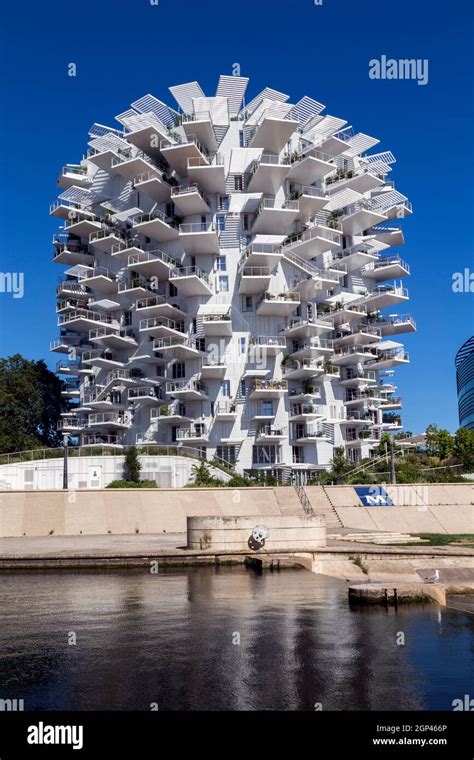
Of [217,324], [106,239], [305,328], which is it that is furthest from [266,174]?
[106,239]

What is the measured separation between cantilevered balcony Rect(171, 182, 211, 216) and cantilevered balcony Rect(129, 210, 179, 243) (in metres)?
1.71

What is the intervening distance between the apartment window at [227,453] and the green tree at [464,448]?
18.5m

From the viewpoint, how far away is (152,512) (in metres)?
38.6

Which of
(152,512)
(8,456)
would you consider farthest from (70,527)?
(8,456)

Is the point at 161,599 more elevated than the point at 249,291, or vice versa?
the point at 249,291

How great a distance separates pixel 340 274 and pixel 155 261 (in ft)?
58.7

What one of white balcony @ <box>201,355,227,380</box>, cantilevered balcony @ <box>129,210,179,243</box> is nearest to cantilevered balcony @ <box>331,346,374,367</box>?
white balcony @ <box>201,355,227,380</box>

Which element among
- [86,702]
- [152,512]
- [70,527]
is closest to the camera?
[86,702]

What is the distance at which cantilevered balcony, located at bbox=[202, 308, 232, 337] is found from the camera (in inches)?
2444

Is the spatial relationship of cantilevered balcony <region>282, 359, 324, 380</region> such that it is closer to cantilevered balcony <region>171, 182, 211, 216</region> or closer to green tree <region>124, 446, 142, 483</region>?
cantilevered balcony <region>171, 182, 211, 216</region>

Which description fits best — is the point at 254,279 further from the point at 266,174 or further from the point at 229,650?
the point at 229,650

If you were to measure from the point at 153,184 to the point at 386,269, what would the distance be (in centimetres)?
2605
